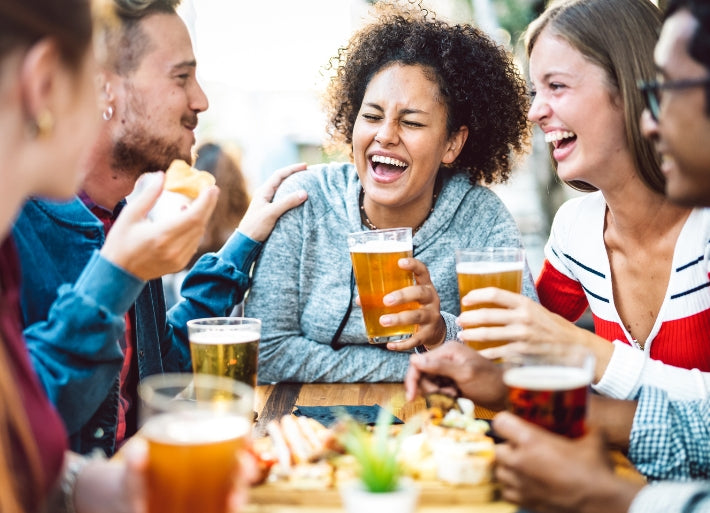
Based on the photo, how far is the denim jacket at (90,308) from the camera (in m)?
1.78

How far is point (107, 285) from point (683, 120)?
1.43 m

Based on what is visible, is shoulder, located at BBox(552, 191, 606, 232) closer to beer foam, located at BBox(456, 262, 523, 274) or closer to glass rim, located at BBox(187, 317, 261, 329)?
beer foam, located at BBox(456, 262, 523, 274)

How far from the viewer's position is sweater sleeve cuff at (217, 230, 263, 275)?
2895mm

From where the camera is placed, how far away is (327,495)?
1556 millimetres

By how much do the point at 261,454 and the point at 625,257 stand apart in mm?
1928

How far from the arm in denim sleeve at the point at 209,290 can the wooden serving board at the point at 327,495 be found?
127 cm

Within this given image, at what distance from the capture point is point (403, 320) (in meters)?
2.46

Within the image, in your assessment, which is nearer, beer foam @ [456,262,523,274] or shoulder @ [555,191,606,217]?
beer foam @ [456,262,523,274]

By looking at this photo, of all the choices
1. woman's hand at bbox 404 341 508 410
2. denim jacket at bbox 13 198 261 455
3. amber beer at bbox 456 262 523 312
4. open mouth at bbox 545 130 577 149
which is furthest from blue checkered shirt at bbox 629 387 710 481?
denim jacket at bbox 13 198 261 455

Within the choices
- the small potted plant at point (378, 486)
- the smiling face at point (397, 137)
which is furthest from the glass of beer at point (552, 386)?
the smiling face at point (397, 137)

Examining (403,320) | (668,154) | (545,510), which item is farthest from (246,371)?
(668,154)

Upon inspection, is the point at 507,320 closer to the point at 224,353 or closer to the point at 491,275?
the point at 491,275

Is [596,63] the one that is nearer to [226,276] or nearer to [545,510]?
[226,276]

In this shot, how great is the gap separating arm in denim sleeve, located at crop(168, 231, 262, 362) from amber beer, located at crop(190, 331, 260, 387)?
0.72 m
